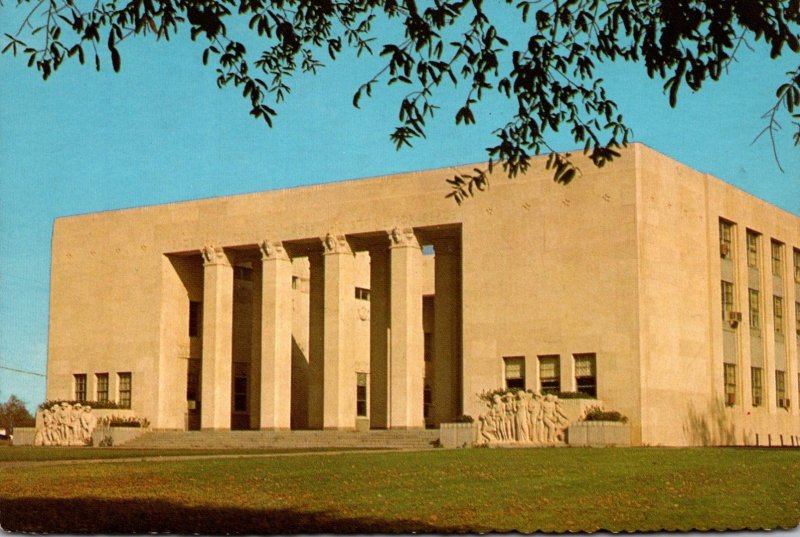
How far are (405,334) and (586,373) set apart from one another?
7558 mm

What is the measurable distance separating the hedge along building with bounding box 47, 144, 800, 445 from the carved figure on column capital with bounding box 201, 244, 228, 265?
0.08 meters

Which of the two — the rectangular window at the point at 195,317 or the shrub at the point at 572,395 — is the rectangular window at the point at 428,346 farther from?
the shrub at the point at 572,395

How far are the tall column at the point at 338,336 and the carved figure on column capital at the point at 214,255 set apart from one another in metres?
5.67

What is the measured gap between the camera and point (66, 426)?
52.4 meters

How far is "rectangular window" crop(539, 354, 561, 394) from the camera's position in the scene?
147 feet

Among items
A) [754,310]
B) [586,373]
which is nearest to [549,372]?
[586,373]

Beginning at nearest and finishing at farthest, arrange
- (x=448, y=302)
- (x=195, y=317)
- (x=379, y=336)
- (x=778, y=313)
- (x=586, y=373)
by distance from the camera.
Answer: (x=586, y=373), (x=448, y=302), (x=778, y=313), (x=379, y=336), (x=195, y=317)

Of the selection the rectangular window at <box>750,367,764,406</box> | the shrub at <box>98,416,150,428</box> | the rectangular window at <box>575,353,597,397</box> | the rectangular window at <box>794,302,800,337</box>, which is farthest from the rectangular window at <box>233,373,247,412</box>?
the rectangular window at <box>794,302,800,337</box>

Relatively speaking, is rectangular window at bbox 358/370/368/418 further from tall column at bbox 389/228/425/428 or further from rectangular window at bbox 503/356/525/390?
rectangular window at bbox 503/356/525/390

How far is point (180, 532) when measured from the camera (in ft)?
52.0

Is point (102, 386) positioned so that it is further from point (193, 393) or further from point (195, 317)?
point (195, 317)

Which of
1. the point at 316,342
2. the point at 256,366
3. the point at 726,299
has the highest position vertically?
the point at 726,299

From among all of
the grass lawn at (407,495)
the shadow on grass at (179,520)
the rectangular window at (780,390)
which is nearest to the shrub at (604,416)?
the grass lawn at (407,495)

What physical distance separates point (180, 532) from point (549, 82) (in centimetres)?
748
